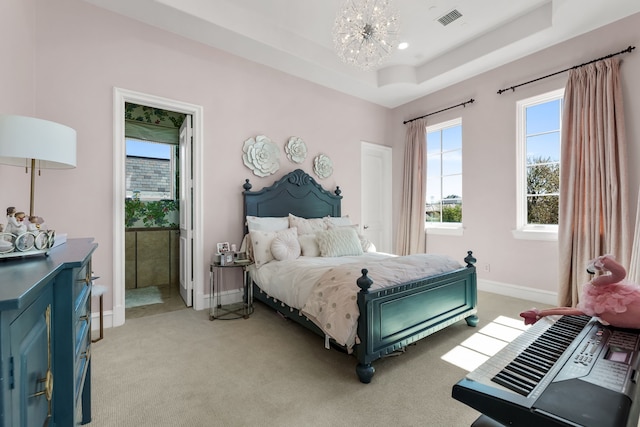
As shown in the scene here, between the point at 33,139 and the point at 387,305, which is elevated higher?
the point at 33,139

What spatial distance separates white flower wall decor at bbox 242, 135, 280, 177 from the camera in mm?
3754

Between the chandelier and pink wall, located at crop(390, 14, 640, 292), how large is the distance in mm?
2107

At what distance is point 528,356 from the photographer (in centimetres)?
101

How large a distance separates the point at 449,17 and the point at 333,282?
11.0 feet

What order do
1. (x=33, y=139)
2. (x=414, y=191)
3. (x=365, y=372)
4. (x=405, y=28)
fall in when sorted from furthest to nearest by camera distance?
1. (x=414, y=191)
2. (x=405, y=28)
3. (x=365, y=372)
4. (x=33, y=139)

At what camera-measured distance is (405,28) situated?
143 inches

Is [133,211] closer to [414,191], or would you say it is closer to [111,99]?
[111,99]

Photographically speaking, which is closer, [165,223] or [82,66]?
[82,66]

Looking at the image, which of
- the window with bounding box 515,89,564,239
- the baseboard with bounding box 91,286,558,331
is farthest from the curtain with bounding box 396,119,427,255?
the window with bounding box 515,89,564,239

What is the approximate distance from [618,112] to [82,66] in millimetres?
5263

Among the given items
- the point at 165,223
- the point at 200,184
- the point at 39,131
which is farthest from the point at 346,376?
the point at 165,223

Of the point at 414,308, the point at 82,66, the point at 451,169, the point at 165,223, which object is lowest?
the point at 414,308

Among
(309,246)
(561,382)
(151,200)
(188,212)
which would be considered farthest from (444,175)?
(151,200)

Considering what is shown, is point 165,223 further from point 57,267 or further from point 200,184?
point 57,267
